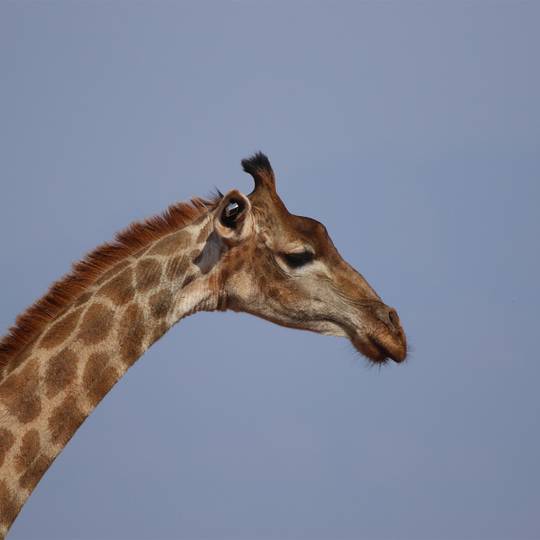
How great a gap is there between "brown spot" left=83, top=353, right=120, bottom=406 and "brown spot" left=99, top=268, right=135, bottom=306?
1.86ft

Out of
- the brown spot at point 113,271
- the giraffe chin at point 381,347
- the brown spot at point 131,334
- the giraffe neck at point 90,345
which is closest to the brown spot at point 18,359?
the giraffe neck at point 90,345

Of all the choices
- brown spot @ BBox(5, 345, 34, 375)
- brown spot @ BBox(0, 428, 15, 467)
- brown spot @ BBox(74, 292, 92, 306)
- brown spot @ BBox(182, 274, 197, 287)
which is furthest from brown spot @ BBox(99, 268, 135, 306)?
brown spot @ BBox(0, 428, 15, 467)

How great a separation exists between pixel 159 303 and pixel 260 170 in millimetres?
2070

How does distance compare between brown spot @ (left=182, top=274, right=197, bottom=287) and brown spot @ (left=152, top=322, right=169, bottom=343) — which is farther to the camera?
brown spot @ (left=182, top=274, right=197, bottom=287)

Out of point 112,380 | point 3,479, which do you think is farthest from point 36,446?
point 112,380

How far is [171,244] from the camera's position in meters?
9.28

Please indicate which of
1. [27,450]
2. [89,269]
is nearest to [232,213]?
[89,269]

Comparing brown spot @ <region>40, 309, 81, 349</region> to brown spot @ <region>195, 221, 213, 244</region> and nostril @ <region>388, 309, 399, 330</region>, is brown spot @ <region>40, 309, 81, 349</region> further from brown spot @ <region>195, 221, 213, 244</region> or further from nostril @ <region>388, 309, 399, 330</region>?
nostril @ <region>388, 309, 399, 330</region>

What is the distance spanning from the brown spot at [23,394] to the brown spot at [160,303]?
1.23 m

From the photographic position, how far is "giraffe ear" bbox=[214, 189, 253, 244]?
9.20 meters

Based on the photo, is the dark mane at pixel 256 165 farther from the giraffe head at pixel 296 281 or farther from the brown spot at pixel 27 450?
the brown spot at pixel 27 450

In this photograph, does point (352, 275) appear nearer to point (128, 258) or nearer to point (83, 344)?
point (128, 258)

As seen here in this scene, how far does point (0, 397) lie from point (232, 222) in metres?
2.73

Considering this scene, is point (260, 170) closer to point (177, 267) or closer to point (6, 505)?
point (177, 267)
